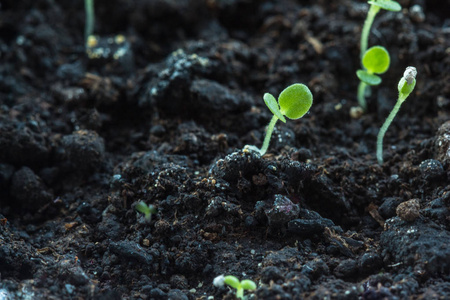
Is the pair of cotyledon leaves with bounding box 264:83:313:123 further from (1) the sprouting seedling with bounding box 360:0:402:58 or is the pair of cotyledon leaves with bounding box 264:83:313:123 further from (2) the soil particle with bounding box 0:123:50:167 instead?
(2) the soil particle with bounding box 0:123:50:167

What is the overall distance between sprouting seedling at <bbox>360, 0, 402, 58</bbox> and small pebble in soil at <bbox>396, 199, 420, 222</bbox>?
702 mm

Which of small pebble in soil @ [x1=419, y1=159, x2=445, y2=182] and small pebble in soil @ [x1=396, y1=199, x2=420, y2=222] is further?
small pebble in soil @ [x1=419, y1=159, x2=445, y2=182]

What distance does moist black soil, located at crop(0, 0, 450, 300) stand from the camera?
128 centimetres

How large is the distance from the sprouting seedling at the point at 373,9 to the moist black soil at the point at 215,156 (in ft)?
0.54

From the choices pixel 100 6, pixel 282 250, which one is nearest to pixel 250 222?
pixel 282 250

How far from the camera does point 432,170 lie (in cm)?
145

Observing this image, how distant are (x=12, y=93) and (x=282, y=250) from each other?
135cm

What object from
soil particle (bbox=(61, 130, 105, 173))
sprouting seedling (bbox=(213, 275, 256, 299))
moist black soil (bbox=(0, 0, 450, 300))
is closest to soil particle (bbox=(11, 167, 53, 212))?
moist black soil (bbox=(0, 0, 450, 300))

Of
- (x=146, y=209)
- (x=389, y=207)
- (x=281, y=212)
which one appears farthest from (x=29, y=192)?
(x=389, y=207)

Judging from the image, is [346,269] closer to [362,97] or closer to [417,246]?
[417,246]

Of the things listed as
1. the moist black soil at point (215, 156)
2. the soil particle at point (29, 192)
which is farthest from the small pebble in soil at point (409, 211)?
the soil particle at point (29, 192)

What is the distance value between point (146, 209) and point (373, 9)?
112cm

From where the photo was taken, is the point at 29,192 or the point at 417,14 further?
the point at 417,14

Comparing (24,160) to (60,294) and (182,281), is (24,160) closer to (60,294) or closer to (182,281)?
(60,294)
